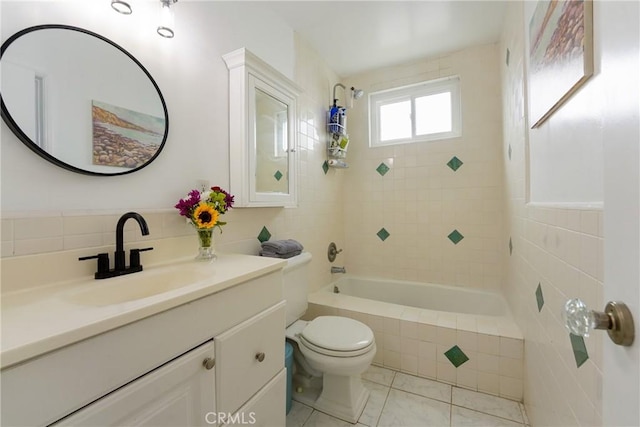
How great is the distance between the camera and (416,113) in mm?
2578

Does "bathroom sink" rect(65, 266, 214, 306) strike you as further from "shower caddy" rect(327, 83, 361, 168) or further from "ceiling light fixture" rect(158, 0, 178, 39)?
"shower caddy" rect(327, 83, 361, 168)

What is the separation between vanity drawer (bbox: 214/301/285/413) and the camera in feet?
2.73

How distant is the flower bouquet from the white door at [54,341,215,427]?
18.9 inches

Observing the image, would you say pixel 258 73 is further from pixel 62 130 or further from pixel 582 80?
pixel 582 80

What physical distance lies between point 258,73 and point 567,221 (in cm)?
152

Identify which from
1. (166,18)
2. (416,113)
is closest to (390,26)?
(416,113)

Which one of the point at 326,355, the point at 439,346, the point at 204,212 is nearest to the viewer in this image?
the point at 204,212

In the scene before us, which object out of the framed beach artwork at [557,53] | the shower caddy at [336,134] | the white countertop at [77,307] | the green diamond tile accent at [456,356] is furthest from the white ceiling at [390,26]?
the green diamond tile accent at [456,356]

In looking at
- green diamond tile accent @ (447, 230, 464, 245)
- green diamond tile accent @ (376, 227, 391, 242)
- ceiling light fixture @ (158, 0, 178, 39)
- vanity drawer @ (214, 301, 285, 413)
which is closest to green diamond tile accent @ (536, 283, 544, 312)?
vanity drawer @ (214, 301, 285, 413)

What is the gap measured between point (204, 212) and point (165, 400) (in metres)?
0.66

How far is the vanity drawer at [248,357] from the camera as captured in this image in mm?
831

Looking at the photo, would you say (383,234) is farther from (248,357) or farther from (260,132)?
(248,357)

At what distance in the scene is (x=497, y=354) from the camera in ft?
5.11

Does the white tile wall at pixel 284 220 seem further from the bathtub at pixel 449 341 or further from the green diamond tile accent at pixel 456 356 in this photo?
the green diamond tile accent at pixel 456 356
